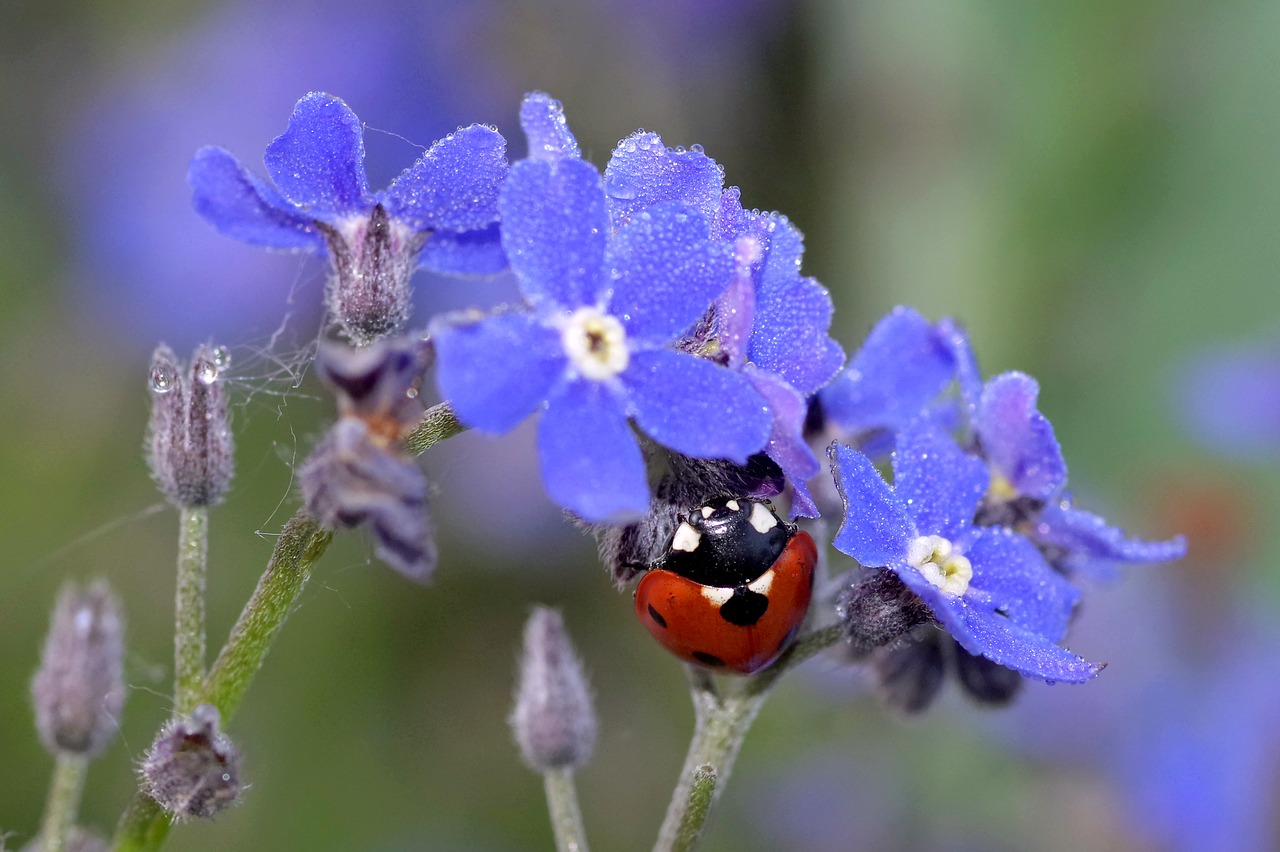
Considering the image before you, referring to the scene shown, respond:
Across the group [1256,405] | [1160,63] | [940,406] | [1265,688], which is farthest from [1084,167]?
[940,406]

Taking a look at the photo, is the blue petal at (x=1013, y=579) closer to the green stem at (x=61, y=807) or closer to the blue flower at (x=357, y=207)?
the blue flower at (x=357, y=207)

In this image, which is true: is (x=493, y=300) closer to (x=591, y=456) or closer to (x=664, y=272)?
(x=664, y=272)

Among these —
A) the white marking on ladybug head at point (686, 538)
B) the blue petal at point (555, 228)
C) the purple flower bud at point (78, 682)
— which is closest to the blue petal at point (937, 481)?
the white marking on ladybug head at point (686, 538)

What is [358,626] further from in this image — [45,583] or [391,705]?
[45,583]

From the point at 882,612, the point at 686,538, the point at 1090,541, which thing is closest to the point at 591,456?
the point at 686,538

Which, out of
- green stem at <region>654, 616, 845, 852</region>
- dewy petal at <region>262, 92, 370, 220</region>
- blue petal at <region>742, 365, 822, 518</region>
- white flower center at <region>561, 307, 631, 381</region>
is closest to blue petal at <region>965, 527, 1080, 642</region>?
green stem at <region>654, 616, 845, 852</region>

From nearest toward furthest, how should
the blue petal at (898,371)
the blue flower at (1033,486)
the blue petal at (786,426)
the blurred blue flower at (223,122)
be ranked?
1. the blue petal at (786,426)
2. the blue flower at (1033,486)
3. the blue petal at (898,371)
4. the blurred blue flower at (223,122)

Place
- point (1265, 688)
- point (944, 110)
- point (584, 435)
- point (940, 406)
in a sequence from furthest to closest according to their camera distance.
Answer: point (944, 110), point (1265, 688), point (940, 406), point (584, 435)
